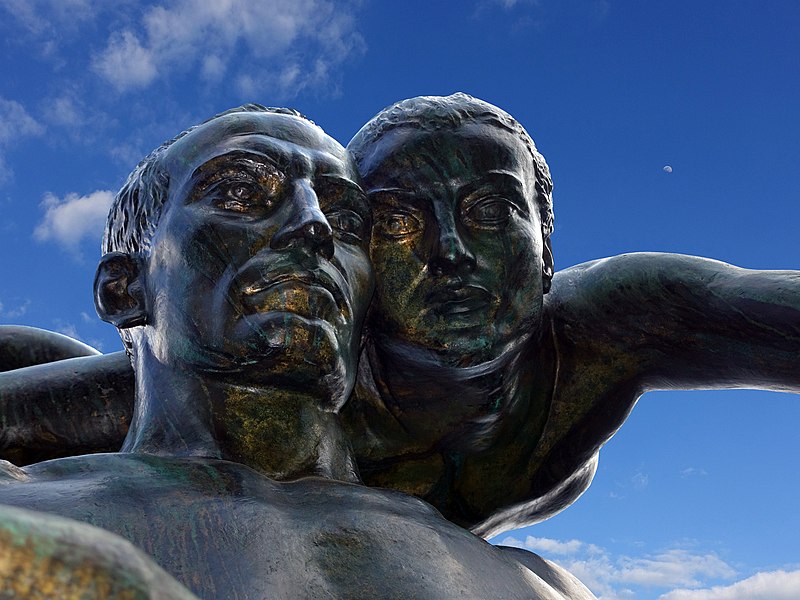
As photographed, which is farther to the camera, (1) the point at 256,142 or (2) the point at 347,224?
(2) the point at 347,224

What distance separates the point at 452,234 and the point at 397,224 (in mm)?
299

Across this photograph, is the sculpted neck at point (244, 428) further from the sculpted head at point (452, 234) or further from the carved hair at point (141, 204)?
the sculpted head at point (452, 234)

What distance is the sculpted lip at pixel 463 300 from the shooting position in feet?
18.0

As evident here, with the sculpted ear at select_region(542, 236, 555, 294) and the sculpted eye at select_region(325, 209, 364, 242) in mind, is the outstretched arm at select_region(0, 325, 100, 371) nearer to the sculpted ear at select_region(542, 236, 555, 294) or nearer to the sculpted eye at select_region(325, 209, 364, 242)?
the sculpted eye at select_region(325, 209, 364, 242)

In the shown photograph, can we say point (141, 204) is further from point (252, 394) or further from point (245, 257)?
point (252, 394)

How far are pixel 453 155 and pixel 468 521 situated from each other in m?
1.83

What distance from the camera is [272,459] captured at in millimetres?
4988

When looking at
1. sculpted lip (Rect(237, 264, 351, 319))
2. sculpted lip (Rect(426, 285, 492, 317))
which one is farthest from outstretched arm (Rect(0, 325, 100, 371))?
sculpted lip (Rect(237, 264, 351, 319))

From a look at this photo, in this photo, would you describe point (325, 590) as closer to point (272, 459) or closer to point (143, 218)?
point (272, 459)

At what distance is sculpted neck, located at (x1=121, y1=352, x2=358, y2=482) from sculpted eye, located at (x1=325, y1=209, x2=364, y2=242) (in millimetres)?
713

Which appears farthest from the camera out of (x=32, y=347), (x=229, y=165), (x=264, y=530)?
(x=32, y=347)

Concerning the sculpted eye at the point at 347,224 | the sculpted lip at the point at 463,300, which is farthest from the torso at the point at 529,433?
the sculpted eye at the point at 347,224

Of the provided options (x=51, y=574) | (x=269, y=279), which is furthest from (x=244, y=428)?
(x=51, y=574)

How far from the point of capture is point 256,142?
5.21 m
